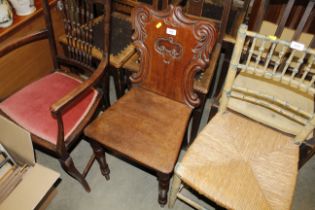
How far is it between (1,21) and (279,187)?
5.41ft

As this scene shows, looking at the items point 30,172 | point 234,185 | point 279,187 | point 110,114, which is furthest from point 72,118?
point 279,187

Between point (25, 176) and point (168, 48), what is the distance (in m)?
1.03

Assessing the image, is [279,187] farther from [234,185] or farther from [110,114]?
[110,114]

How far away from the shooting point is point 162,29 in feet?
3.90

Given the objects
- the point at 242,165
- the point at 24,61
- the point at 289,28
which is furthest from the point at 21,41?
the point at 289,28

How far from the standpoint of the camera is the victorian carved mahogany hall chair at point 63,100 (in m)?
1.23

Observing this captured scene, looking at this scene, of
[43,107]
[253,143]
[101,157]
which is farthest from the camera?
[101,157]

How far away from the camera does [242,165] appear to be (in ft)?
3.77

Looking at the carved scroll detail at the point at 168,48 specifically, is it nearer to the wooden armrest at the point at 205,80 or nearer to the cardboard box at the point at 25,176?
the wooden armrest at the point at 205,80

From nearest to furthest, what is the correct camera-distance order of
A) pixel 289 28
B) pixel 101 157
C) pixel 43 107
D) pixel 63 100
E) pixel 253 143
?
1. pixel 63 100
2. pixel 253 143
3. pixel 43 107
4. pixel 101 157
5. pixel 289 28

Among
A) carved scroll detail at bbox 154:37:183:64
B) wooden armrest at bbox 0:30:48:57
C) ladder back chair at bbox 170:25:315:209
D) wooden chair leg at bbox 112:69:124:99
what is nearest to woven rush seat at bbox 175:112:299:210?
ladder back chair at bbox 170:25:315:209

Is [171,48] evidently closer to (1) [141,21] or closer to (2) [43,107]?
A: (1) [141,21]

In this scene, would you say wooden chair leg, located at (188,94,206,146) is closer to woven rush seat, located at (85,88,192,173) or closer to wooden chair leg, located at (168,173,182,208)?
woven rush seat, located at (85,88,192,173)

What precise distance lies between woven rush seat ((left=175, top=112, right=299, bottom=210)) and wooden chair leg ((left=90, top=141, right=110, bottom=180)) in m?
0.49
